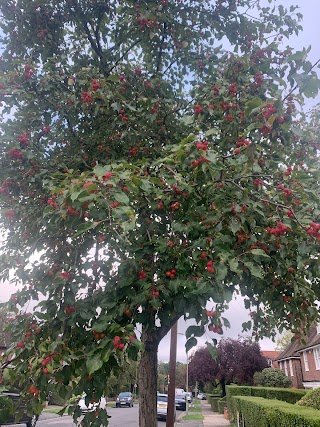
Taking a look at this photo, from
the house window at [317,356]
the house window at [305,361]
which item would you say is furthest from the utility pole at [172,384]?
the house window at [305,361]

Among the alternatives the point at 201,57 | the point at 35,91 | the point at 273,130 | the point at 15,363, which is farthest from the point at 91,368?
the point at 201,57

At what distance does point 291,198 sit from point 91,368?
280cm

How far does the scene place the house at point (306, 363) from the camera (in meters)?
27.0

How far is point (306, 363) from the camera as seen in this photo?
3020 cm

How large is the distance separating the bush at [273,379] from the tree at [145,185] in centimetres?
2323

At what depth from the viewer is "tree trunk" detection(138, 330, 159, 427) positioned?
Answer: 5.68 m

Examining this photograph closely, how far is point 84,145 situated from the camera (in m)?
6.23

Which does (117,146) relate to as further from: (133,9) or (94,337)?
(94,337)

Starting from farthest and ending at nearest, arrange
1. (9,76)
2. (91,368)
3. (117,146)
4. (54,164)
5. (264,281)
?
1. (117,146)
2. (54,164)
3. (9,76)
4. (264,281)
5. (91,368)

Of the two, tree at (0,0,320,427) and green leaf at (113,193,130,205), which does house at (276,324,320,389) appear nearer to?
tree at (0,0,320,427)

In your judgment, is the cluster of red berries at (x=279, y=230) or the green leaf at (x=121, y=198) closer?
the green leaf at (x=121, y=198)

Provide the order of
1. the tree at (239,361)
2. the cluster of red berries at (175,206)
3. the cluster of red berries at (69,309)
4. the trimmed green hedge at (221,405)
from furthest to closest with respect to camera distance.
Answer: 1. the tree at (239,361)
2. the trimmed green hedge at (221,405)
3. the cluster of red berries at (175,206)
4. the cluster of red berries at (69,309)

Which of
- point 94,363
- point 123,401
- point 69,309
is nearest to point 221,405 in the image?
point 123,401

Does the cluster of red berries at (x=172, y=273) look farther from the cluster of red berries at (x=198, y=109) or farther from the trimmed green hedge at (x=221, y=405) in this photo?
the trimmed green hedge at (x=221, y=405)
